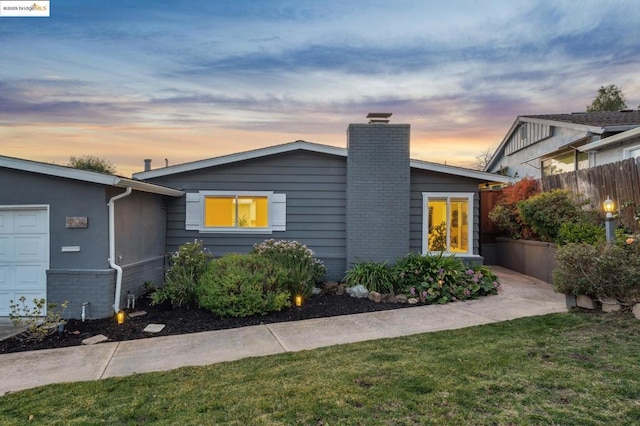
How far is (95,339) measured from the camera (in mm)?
5758

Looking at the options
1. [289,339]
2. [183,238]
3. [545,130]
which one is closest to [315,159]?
[183,238]

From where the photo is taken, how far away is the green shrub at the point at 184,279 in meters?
7.34

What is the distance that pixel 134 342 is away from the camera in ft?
18.3

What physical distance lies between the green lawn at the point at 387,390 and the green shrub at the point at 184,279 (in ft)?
10.4

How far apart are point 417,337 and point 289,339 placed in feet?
5.75

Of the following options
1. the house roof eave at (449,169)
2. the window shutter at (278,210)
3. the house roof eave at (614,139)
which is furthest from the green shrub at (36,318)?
the house roof eave at (614,139)

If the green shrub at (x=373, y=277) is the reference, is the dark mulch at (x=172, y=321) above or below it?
below

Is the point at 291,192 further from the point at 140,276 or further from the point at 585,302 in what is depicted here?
the point at 585,302

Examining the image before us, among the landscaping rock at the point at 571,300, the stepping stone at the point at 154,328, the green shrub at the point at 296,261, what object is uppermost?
the green shrub at the point at 296,261

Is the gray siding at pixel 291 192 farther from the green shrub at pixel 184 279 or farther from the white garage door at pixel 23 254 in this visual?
the white garage door at pixel 23 254

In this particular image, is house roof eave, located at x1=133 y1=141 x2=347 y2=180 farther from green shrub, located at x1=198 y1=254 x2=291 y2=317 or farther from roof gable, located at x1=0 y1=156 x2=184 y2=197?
green shrub, located at x1=198 y1=254 x2=291 y2=317

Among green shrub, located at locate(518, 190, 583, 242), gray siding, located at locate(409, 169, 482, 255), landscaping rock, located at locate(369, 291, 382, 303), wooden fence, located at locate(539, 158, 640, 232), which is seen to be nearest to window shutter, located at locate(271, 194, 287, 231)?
landscaping rock, located at locate(369, 291, 382, 303)

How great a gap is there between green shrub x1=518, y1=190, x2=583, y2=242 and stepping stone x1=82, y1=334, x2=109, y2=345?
9.20 m

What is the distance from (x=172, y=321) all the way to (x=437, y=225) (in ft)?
20.9
